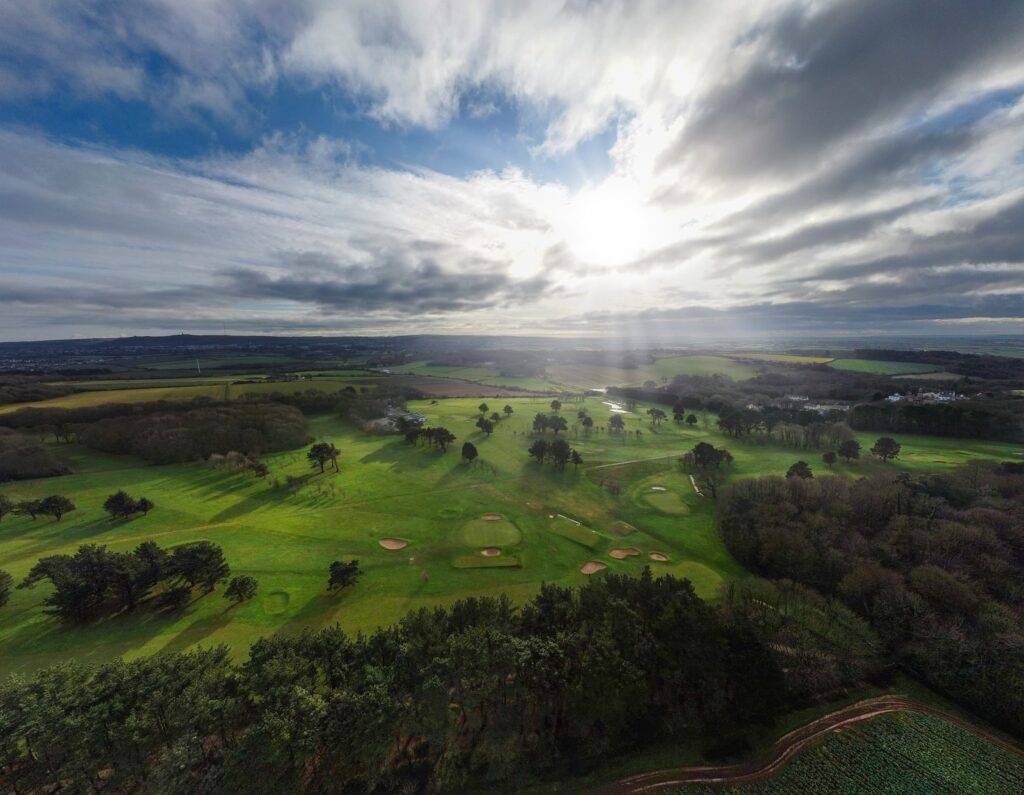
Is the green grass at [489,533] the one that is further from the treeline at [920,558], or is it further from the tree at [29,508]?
the tree at [29,508]

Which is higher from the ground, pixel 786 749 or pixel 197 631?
pixel 197 631

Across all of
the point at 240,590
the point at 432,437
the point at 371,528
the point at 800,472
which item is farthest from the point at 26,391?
the point at 800,472

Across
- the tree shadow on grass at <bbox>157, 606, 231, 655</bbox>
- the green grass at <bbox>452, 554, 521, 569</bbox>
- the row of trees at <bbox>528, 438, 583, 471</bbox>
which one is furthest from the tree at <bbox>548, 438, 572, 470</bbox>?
the tree shadow on grass at <bbox>157, 606, 231, 655</bbox>

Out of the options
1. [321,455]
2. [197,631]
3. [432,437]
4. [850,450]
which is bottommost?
[197,631]

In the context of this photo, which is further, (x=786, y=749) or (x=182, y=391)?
(x=182, y=391)

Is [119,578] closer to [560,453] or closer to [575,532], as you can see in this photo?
[575,532]

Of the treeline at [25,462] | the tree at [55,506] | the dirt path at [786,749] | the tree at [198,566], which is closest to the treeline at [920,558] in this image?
the dirt path at [786,749]

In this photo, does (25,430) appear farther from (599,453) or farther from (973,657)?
(973,657)

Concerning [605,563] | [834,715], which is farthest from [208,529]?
[834,715]
